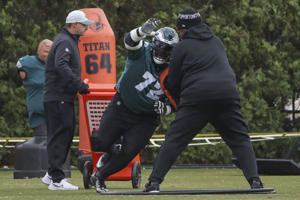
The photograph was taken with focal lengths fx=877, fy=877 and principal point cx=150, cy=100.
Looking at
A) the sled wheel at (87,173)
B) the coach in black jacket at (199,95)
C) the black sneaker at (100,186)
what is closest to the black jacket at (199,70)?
the coach in black jacket at (199,95)

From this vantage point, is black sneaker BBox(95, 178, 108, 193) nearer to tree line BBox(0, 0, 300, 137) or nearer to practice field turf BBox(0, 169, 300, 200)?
practice field turf BBox(0, 169, 300, 200)

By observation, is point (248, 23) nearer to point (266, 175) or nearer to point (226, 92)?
point (266, 175)

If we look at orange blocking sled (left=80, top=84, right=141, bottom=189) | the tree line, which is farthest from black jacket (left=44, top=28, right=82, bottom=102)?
the tree line

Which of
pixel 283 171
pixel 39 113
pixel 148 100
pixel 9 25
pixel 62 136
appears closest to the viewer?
pixel 148 100

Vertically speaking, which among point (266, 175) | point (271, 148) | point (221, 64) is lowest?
point (271, 148)

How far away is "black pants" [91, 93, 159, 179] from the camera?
8781mm

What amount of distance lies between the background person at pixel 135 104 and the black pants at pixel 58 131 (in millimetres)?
645

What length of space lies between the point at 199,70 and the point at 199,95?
0.23 meters

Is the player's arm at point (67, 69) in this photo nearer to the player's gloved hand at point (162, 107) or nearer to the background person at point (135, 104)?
the background person at point (135, 104)

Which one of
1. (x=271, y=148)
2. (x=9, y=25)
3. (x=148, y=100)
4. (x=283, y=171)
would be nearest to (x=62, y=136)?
(x=148, y=100)

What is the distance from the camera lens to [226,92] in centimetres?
797

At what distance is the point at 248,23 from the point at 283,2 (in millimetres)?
833

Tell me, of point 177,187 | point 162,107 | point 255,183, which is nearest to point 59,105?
point 162,107

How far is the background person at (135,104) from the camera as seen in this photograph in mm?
8586
